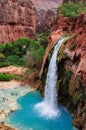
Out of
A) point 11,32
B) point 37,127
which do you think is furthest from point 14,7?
point 37,127

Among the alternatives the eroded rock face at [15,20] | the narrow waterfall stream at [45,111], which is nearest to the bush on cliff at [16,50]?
the eroded rock face at [15,20]

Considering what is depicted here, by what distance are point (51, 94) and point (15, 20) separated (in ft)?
112

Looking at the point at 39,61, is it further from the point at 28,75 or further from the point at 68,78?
the point at 68,78

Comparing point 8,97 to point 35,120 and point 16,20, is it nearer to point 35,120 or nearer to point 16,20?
point 35,120

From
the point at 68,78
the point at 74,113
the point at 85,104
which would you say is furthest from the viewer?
the point at 68,78

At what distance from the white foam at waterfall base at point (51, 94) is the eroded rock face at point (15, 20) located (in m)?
28.9

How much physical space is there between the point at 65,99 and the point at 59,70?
2.25 m

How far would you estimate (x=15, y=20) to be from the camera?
54.3 metres

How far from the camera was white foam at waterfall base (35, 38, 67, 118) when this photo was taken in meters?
20.4

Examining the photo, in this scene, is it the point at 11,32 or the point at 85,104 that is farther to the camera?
the point at 11,32

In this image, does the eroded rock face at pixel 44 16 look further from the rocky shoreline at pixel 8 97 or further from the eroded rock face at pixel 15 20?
the rocky shoreline at pixel 8 97

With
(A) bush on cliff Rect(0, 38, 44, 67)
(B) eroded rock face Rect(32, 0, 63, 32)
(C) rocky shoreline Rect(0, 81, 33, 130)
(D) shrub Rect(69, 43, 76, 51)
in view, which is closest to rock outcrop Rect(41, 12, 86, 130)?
(D) shrub Rect(69, 43, 76, 51)

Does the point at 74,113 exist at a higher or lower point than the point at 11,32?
higher

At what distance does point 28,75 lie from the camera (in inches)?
1142
